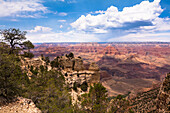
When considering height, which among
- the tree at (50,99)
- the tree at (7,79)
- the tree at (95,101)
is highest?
the tree at (7,79)

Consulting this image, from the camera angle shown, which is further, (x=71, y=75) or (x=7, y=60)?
(x=71, y=75)

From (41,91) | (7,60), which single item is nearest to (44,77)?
(41,91)

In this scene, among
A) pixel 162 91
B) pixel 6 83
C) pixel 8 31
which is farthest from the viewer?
pixel 8 31

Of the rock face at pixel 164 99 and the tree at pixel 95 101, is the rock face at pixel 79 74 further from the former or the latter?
the rock face at pixel 164 99

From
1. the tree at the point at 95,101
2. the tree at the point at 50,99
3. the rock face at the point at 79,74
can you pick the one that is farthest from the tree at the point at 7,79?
the rock face at the point at 79,74

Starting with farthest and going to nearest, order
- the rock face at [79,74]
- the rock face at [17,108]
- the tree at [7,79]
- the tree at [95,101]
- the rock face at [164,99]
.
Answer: the rock face at [79,74]
the tree at [95,101]
the tree at [7,79]
the rock face at [17,108]
the rock face at [164,99]

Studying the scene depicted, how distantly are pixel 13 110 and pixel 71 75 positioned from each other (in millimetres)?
42162

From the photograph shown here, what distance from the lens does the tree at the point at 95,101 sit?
16.4 meters

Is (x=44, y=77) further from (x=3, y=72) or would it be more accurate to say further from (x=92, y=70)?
(x=92, y=70)

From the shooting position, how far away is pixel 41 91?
938 inches

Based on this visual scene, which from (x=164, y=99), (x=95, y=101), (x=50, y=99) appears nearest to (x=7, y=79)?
(x=50, y=99)

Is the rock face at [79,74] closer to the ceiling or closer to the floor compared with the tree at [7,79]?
closer to the floor

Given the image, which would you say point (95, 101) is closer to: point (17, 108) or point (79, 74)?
point (17, 108)

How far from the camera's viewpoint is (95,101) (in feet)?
59.4
